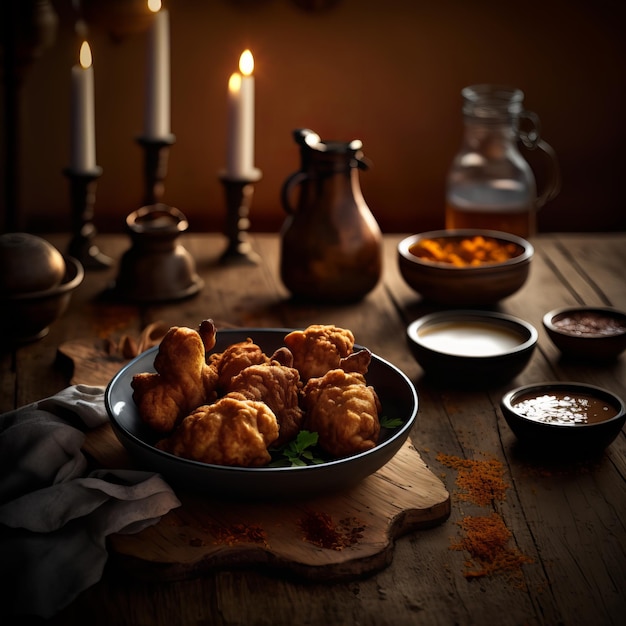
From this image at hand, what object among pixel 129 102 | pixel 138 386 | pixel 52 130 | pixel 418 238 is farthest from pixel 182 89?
pixel 138 386

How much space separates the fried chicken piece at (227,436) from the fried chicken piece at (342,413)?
8cm

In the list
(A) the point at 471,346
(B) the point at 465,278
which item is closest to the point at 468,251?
(B) the point at 465,278

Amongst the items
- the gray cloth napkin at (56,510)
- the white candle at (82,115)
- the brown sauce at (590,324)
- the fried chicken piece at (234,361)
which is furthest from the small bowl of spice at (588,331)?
the white candle at (82,115)

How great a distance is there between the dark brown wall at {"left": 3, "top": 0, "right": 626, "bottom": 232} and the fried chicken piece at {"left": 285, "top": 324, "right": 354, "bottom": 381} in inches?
73.4

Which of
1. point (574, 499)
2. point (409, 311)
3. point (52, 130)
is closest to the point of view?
point (574, 499)

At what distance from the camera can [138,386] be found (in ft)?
4.45

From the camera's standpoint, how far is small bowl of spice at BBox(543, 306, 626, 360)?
6.06 ft

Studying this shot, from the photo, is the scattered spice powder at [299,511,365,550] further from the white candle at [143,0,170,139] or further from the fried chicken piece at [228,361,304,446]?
the white candle at [143,0,170,139]

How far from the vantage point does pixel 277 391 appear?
134 centimetres

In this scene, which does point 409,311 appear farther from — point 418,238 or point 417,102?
point 417,102

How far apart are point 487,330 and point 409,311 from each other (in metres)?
0.30

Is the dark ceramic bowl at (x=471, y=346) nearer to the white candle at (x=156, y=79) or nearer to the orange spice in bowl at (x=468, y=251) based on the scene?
the orange spice in bowl at (x=468, y=251)

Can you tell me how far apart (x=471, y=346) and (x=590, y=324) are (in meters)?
0.28

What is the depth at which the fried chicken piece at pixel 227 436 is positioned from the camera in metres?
1.23
